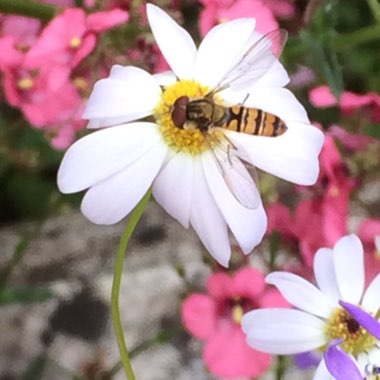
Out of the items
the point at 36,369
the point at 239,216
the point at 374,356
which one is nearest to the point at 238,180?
the point at 239,216

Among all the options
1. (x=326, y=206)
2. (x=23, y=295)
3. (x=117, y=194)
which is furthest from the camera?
(x=23, y=295)

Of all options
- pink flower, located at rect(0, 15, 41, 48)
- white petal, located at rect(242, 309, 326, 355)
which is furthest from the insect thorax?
pink flower, located at rect(0, 15, 41, 48)

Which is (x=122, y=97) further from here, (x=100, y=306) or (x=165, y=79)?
(x=100, y=306)

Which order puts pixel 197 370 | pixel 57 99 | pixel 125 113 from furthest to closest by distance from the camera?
pixel 197 370 → pixel 57 99 → pixel 125 113

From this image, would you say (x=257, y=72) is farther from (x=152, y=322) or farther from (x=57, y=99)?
(x=152, y=322)

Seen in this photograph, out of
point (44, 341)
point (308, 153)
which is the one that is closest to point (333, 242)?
point (308, 153)

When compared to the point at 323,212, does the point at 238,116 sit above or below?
above
